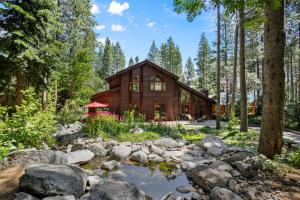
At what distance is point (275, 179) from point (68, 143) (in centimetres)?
965

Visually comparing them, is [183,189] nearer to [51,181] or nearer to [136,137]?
[51,181]

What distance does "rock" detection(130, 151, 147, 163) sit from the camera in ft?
31.4

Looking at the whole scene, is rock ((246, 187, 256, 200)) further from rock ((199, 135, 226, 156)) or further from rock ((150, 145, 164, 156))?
rock ((150, 145, 164, 156))

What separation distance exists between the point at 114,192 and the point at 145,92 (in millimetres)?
22143

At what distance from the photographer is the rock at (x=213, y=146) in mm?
10202

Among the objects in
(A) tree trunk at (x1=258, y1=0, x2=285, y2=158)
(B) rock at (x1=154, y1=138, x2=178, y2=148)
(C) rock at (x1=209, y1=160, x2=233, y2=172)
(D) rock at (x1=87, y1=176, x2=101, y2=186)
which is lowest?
(D) rock at (x1=87, y1=176, x2=101, y2=186)

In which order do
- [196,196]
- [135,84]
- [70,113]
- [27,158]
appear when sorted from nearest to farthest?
[196,196] → [27,158] → [70,113] → [135,84]

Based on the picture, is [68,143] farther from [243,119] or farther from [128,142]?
[243,119]

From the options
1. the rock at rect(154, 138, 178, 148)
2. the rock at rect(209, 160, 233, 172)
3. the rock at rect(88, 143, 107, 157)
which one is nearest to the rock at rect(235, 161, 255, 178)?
the rock at rect(209, 160, 233, 172)

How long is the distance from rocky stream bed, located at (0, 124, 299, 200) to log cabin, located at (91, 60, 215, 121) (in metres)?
16.1

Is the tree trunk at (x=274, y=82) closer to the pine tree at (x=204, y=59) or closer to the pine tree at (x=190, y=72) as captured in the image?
the pine tree at (x=204, y=59)

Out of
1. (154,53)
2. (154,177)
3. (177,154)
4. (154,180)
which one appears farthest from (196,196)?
(154,53)

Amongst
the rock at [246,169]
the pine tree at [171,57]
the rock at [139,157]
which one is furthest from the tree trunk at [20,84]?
the pine tree at [171,57]

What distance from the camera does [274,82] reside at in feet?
21.9
